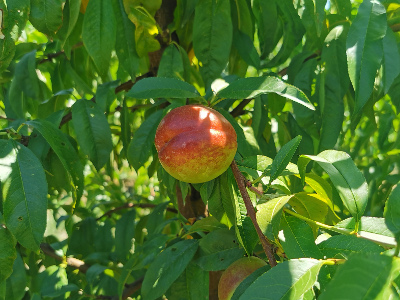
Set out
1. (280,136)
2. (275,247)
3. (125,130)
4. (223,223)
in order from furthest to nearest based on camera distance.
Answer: (280,136) → (125,130) → (223,223) → (275,247)

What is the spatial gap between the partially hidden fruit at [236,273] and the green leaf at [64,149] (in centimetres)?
33

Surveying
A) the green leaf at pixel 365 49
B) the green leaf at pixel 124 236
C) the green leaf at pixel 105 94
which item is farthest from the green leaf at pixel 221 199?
the green leaf at pixel 124 236

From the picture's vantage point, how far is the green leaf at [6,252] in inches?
31.6

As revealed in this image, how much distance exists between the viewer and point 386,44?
87 cm

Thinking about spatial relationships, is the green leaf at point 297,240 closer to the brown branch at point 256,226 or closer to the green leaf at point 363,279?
the brown branch at point 256,226

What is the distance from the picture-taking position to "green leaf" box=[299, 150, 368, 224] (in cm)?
65

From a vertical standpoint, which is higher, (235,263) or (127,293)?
(235,263)

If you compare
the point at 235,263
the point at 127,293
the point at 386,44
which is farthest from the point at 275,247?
the point at 127,293

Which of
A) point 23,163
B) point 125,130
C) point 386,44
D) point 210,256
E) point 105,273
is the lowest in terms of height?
point 105,273

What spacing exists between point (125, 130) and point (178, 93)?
14.9 inches

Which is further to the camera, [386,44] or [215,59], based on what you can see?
[215,59]

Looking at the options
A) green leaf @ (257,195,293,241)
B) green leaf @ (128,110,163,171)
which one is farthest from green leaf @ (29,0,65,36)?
green leaf @ (257,195,293,241)

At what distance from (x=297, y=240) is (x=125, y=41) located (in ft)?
1.99

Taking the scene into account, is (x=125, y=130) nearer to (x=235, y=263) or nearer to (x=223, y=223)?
(x=223, y=223)
